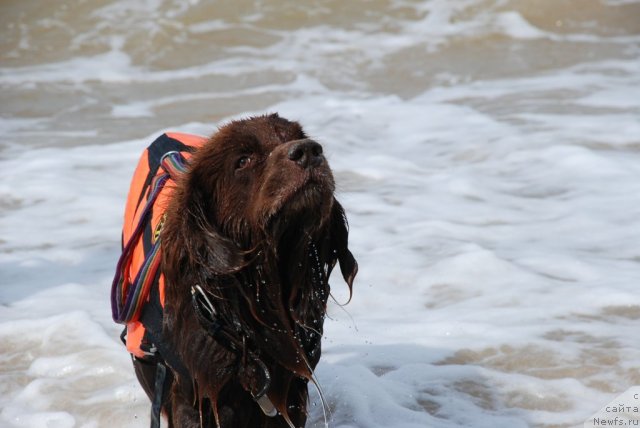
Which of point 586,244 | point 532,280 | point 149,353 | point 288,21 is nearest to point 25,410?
point 149,353

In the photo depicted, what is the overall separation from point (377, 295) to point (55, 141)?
4.34m

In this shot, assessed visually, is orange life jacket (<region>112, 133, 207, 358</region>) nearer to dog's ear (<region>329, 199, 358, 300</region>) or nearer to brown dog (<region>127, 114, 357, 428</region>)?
brown dog (<region>127, 114, 357, 428</region>)

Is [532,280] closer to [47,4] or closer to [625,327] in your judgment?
[625,327]

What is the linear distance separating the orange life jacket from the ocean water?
0.83m

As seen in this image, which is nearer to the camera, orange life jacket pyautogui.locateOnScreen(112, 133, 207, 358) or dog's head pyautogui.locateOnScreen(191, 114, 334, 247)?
dog's head pyautogui.locateOnScreen(191, 114, 334, 247)

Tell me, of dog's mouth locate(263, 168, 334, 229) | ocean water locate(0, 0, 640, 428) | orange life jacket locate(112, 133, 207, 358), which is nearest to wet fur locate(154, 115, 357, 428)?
dog's mouth locate(263, 168, 334, 229)

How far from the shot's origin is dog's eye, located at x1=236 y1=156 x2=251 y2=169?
3045 millimetres

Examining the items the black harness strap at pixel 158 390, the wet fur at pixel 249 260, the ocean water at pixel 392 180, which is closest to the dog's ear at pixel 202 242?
the wet fur at pixel 249 260

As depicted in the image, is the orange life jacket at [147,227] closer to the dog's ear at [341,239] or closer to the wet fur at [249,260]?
the wet fur at [249,260]

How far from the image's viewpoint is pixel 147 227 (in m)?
3.58

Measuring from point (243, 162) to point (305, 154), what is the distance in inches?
9.2

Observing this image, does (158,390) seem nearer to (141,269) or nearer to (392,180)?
(141,269)

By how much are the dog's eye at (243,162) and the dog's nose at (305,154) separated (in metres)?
0.18

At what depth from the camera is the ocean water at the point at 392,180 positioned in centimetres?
439
